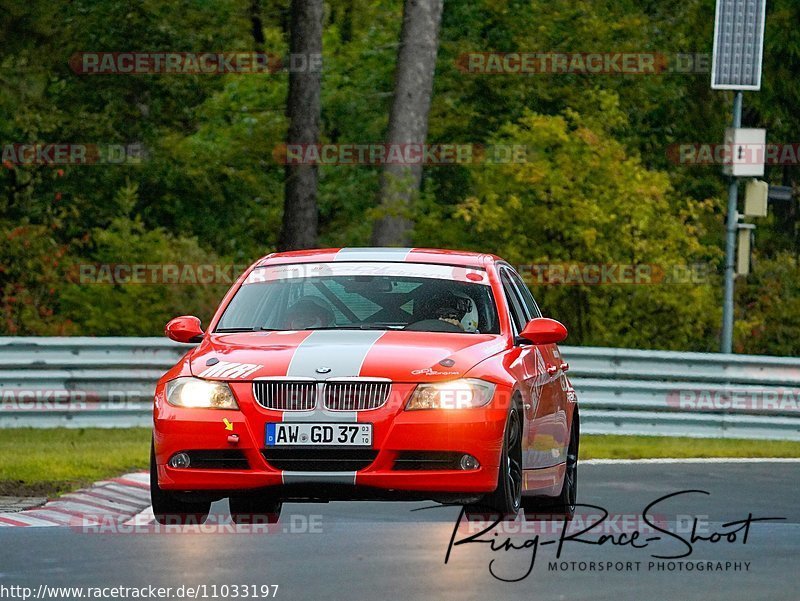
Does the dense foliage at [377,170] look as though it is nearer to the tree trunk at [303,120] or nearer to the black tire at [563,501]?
the tree trunk at [303,120]

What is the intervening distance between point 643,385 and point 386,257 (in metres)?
11.2

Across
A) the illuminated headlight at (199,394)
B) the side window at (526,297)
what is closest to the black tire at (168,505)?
the illuminated headlight at (199,394)

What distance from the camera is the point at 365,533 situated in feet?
44.0

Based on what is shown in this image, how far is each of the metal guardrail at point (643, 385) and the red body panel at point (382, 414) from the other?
33.7 feet

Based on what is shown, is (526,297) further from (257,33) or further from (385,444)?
(257,33)

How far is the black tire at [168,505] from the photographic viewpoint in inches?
436

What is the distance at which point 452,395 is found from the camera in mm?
10523

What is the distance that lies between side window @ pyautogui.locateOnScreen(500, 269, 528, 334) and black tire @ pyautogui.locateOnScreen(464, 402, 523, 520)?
94 centimetres

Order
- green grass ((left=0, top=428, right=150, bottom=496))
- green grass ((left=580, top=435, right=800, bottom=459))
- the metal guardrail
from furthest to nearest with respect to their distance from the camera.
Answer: the metal guardrail
green grass ((left=580, top=435, right=800, bottom=459))
green grass ((left=0, top=428, right=150, bottom=496))

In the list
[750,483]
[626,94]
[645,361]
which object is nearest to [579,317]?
[645,361]

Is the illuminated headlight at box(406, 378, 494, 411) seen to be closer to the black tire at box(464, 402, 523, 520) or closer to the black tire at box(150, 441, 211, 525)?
the black tire at box(464, 402, 523, 520)

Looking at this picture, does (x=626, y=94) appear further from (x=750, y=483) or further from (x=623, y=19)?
(x=750, y=483)

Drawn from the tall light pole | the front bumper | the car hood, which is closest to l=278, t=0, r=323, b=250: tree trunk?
the tall light pole

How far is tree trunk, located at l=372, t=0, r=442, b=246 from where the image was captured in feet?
93.0
